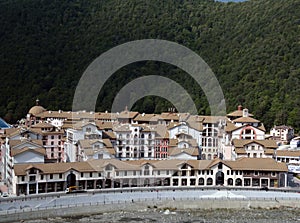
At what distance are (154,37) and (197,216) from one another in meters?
48.6

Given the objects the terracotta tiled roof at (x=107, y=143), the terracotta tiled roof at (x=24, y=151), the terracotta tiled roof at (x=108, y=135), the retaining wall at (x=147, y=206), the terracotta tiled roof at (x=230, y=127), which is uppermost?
the terracotta tiled roof at (x=230, y=127)

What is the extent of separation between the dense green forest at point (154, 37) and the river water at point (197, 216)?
65.6ft

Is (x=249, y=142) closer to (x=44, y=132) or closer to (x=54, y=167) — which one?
(x=54, y=167)

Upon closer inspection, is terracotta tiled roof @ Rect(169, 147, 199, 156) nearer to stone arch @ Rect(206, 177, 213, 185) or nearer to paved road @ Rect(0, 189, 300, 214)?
stone arch @ Rect(206, 177, 213, 185)

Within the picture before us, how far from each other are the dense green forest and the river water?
788 inches

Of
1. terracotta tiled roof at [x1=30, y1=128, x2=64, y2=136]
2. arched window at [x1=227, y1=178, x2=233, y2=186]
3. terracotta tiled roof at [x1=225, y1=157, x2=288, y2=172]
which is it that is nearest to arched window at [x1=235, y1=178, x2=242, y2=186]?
arched window at [x1=227, y1=178, x2=233, y2=186]

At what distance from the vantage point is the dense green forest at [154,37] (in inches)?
1905

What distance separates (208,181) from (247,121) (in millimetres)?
10444

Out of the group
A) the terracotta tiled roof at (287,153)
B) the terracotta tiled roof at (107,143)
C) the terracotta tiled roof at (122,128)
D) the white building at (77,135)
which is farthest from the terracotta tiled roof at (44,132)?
the terracotta tiled roof at (287,153)

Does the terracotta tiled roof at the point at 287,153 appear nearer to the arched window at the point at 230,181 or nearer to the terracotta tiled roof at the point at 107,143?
the arched window at the point at 230,181

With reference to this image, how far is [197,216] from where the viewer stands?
71.9ft

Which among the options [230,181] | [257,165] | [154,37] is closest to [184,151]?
[230,181]

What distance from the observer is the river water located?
824 inches

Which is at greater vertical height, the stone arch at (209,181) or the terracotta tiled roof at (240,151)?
the terracotta tiled roof at (240,151)
